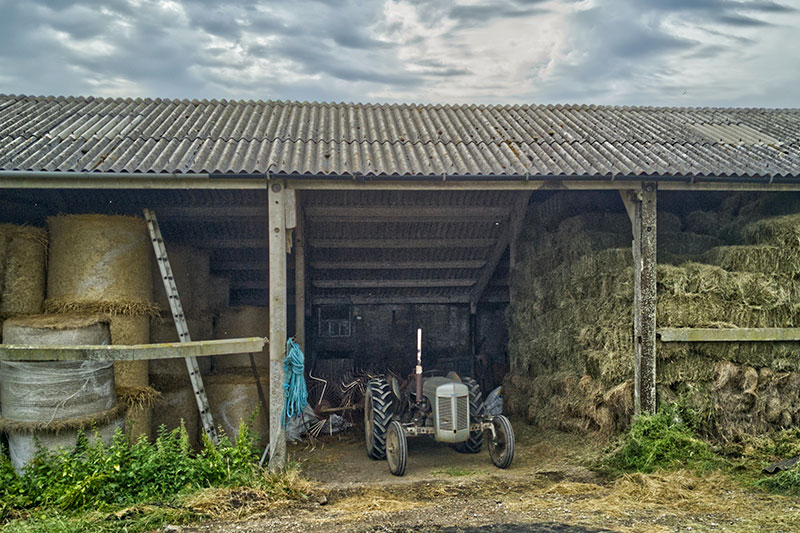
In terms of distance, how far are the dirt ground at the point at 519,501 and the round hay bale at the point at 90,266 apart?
131 inches

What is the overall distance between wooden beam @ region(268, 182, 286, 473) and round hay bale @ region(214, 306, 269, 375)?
2.70 m

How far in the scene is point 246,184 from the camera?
755 cm

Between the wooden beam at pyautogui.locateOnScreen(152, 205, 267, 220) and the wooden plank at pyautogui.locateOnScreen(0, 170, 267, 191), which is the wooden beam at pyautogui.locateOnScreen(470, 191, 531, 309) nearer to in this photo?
the wooden beam at pyautogui.locateOnScreen(152, 205, 267, 220)

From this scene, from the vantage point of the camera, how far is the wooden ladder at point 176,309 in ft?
27.8

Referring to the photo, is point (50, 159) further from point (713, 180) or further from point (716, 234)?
point (716, 234)

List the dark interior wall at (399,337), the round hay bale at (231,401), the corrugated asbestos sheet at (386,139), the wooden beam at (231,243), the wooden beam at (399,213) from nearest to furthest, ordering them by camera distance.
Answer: the corrugated asbestos sheet at (386,139)
the round hay bale at (231,401)
the wooden beam at (399,213)
the wooden beam at (231,243)
the dark interior wall at (399,337)

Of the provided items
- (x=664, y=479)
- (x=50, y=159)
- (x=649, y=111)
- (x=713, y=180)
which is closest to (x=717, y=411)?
(x=664, y=479)

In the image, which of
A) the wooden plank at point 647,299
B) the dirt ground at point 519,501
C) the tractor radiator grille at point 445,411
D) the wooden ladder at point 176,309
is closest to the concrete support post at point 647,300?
the wooden plank at point 647,299

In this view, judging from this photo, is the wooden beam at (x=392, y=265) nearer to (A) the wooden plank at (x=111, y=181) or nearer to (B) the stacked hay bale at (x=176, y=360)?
(B) the stacked hay bale at (x=176, y=360)

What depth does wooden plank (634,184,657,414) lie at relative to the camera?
799 centimetres

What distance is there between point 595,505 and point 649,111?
8.17 metres

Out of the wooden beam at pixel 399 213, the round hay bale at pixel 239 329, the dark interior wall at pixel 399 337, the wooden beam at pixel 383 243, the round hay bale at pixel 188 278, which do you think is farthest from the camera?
the dark interior wall at pixel 399 337

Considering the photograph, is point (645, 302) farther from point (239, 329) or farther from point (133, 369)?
point (133, 369)

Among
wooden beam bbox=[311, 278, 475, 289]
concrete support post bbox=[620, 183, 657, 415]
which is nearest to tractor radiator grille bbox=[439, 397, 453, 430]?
concrete support post bbox=[620, 183, 657, 415]
